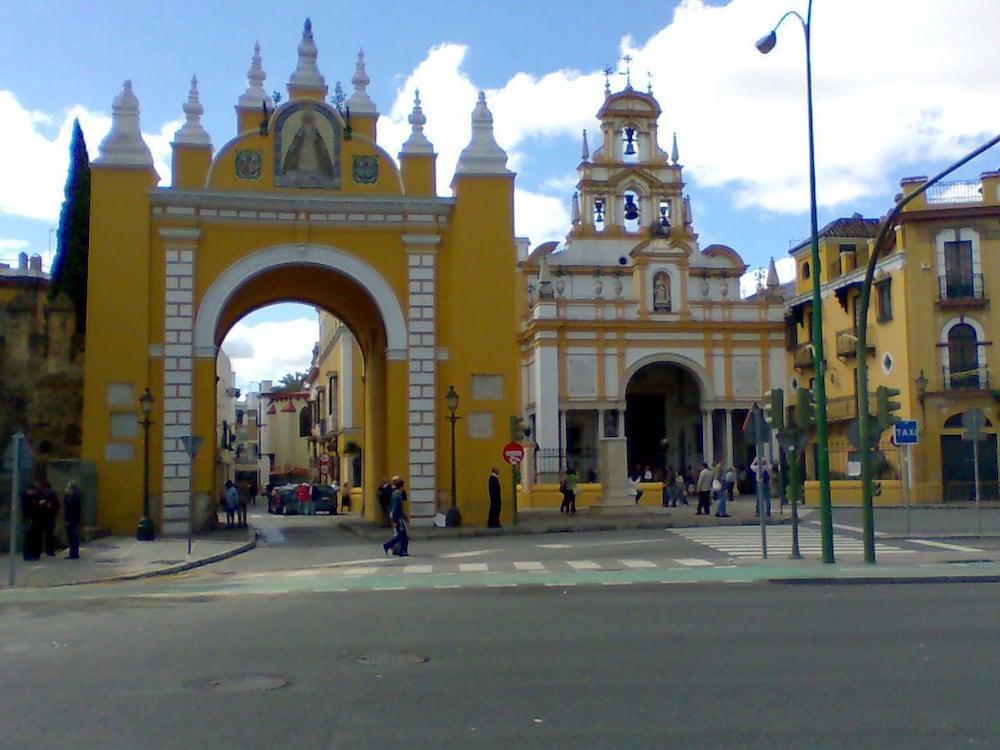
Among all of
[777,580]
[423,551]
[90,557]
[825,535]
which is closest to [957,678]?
[777,580]

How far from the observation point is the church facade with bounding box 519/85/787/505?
5047 cm

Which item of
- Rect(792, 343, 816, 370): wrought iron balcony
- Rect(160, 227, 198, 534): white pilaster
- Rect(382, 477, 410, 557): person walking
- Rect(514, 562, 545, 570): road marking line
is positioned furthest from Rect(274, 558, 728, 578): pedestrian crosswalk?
Rect(792, 343, 816, 370): wrought iron balcony

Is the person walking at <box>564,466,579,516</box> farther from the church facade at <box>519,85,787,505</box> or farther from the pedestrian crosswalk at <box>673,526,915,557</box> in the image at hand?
the church facade at <box>519,85,787,505</box>

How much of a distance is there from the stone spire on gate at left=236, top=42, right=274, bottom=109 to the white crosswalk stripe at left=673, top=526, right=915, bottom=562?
15.8 metres

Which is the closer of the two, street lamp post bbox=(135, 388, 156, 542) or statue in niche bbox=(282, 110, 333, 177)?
street lamp post bbox=(135, 388, 156, 542)

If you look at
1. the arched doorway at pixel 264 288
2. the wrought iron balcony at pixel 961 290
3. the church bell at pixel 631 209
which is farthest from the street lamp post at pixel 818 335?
the church bell at pixel 631 209

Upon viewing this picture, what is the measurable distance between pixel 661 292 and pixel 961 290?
46.1 feet

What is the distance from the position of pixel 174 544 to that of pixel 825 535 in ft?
47.1

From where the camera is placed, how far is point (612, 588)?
1535 centimetres

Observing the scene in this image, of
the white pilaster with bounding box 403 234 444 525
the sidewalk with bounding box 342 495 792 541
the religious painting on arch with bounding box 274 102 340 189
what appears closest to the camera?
the sidewalk with bounding box 342 495 792 541

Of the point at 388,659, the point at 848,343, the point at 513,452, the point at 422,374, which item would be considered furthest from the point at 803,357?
the point at 388,659

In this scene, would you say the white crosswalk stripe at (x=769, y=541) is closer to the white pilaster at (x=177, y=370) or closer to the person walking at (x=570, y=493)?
the person walking at (x=570, y=493)

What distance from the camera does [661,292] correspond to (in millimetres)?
51750

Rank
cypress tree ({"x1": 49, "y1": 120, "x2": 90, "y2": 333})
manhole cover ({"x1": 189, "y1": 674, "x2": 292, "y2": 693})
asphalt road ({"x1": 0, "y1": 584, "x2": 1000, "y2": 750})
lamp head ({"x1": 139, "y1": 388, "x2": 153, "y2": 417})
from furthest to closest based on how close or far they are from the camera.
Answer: cypress tree ({"x1": 49, "y1": 120, "x2": 90, "y2": 333}) → lamp head ({"x1": 139, "y1": 388, "x2": 153, "y2": 417}) → manhole cover ({"x1": 189, "y1": 674, "x2": 292, "y2": 693}) → asphalt road ({"x1": 0, "y1": 584, "x2": 1000, "y2": 750})
